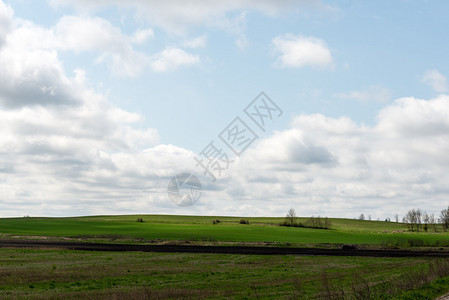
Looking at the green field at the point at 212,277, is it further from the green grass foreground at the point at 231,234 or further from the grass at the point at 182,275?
the green grass foreground at the point at 231,234

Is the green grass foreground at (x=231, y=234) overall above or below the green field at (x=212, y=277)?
below

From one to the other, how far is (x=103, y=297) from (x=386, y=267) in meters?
31.4

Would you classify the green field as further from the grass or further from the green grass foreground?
the green grass foreground

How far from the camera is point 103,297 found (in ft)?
91.4

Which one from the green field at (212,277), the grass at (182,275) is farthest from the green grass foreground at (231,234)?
the green field at (212,277)

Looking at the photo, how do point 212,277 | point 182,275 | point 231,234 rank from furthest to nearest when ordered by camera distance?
point 231,234
point 182,275
point 212,277

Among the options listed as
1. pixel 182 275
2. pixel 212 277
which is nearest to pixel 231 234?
pixel 182 275

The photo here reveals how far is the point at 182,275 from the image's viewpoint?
39.2 m

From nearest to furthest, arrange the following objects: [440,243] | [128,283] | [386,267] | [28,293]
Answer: [28,293], [128,283], [386,267], [440,243]

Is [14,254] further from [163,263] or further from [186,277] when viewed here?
[186,277]

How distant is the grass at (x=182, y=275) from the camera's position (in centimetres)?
3003

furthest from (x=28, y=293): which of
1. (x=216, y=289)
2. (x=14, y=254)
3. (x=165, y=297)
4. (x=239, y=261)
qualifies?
(x=14, y=254)

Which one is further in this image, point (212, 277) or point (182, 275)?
point (182, 275)

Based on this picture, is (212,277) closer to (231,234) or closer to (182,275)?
(182,275)
